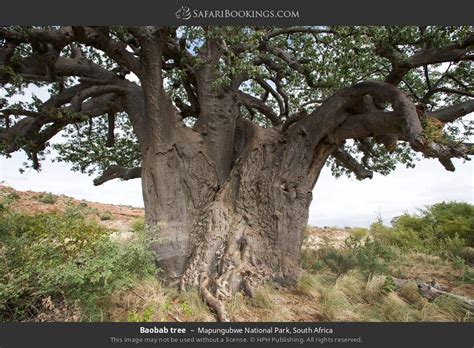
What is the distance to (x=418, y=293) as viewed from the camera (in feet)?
15.6

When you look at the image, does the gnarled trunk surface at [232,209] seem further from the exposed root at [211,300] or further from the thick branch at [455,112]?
the thick branch at [455,112]

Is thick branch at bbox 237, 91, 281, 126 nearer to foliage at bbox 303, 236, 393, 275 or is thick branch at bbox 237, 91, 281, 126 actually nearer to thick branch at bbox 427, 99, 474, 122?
thick branch at bbox 427, 99, 474, 122

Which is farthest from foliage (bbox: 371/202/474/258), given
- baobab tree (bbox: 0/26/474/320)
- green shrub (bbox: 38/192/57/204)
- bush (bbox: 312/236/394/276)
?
green shrub (bbox: 38/192/57/204)

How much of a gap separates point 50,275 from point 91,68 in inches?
154

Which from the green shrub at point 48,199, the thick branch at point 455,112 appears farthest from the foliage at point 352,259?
the green shrub at point 48,199

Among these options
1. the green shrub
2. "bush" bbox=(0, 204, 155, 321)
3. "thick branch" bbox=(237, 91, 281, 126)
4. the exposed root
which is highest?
"thick branch" bbox=(237, 91, 281, 126)

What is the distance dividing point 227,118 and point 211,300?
10.9 ft

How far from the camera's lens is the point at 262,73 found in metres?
5.71

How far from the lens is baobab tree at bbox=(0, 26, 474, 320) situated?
4.21 metres

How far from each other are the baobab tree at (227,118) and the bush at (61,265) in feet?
3.60

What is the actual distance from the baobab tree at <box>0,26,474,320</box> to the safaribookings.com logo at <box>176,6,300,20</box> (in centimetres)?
21
